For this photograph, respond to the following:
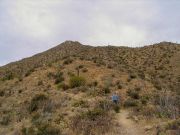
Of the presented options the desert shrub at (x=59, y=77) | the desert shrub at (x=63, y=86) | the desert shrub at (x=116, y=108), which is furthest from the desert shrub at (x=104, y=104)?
the desert shrub at (x=59, y=77)

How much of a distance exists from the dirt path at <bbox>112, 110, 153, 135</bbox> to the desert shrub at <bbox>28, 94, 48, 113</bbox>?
6.38 meters

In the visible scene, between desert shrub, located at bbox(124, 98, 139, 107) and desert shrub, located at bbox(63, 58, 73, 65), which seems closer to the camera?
desert shrub, located at bbox(124, 98, 139, 107)

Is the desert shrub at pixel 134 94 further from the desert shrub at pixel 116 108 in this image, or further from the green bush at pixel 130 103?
the desert shrub at pixel 116 108

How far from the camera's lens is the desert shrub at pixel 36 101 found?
3516 centimetres

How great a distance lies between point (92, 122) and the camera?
1209 inches

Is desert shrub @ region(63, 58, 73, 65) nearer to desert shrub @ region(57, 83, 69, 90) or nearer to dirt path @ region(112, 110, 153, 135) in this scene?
desert shrub @ region(57, 83, 69, 90)

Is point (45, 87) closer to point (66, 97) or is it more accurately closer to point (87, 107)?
point (66, 97)

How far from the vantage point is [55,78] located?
42000 mm

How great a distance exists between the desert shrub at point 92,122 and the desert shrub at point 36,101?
4.50m

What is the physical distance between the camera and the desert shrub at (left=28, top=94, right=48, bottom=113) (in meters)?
35.2

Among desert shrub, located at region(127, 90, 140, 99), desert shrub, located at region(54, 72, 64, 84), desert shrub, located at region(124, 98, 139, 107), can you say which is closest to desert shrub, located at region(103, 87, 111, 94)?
desert shrub, located at region(127, 90, 140, 99)

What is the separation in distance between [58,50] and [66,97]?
132ft

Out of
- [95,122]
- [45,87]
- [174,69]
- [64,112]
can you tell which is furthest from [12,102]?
[174,69]

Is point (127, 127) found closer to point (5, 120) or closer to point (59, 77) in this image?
point (5, 120)
